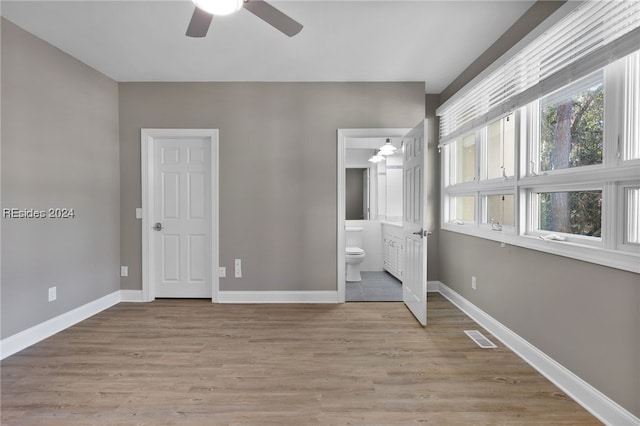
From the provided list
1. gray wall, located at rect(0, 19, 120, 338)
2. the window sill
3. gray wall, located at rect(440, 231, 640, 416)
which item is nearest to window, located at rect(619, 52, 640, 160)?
the window sill

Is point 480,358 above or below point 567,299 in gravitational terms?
below

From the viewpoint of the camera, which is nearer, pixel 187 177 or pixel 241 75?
pixel 241 75

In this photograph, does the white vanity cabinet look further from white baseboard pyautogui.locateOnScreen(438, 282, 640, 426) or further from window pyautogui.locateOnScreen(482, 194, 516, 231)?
white baseboard pyautogui.locateOnScreen(438, 282, 640, 426)

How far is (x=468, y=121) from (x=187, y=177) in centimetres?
333

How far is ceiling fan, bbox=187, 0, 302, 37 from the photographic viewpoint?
1.62m

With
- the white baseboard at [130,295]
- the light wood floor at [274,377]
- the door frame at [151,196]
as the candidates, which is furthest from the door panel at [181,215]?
the light wood floor at [274,377]

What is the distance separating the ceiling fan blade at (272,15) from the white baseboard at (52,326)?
310 cm

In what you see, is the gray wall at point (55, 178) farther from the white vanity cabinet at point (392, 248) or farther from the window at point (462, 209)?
the window at point (462, 209)

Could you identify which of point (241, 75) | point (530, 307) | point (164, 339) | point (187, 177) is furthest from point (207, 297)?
point (530, 307)

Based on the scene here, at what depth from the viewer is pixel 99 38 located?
2.79 meters

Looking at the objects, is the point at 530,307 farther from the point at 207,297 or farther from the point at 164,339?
the point at 207,297

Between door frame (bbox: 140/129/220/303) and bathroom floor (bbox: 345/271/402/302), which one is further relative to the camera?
bathroom floor (bbox: 345/271/402/302)

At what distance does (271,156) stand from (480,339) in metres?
2.89

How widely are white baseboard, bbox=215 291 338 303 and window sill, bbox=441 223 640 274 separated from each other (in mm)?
1897
